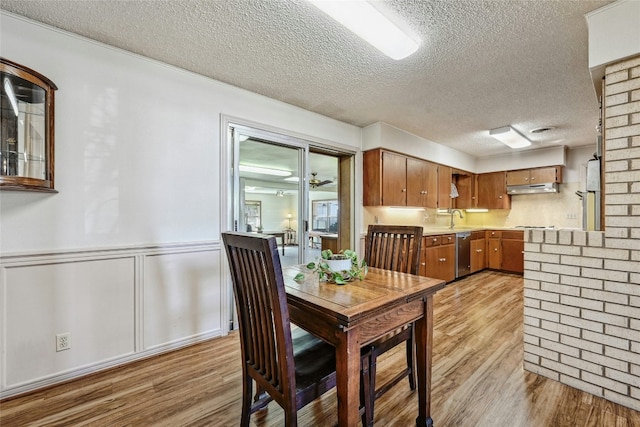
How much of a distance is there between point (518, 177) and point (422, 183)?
2.38m

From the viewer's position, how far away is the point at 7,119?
5.69ft

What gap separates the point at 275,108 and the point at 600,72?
2.67 m

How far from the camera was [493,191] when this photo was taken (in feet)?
19.3

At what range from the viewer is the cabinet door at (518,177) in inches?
215

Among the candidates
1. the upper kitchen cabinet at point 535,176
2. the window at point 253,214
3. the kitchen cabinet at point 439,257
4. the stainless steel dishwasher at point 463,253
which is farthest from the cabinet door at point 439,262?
the window at point 253,214

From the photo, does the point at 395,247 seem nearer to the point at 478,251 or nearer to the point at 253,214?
the point at 253,214

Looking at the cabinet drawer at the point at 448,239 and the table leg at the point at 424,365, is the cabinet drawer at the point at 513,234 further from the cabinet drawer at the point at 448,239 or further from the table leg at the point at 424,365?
the table leg at the point at 424,365

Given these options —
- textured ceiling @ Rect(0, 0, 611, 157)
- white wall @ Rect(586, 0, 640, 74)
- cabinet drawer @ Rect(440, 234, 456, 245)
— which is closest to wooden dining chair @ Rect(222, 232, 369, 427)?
textured ceiling @ Rect(0, 0, 611, 157)

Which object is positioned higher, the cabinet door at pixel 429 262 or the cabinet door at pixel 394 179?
the cabinet door at pixel 394 179

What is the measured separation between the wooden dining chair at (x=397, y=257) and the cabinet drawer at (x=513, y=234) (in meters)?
4.43

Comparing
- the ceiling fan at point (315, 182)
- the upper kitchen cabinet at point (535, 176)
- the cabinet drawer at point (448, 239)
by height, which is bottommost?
the cabinet drawer at point (448, 239)

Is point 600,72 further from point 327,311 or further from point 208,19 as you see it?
point 208,19

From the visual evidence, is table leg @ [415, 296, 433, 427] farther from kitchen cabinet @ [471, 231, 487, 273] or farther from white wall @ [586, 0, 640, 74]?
kitchen cabinet @ [471, 231, 487, 273]

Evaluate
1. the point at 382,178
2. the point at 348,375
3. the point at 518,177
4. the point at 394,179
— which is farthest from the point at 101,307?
the point at 518,177
